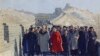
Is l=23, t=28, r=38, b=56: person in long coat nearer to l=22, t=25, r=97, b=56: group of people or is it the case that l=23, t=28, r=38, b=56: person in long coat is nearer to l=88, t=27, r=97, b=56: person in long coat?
l=22, t=25, r=97, b=56: group of people

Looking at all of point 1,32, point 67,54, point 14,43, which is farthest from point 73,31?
point 1,32

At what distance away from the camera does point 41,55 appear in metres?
12.6

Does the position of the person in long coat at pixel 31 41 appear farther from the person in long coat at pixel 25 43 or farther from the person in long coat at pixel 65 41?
the person in long coat at pixel 65 41

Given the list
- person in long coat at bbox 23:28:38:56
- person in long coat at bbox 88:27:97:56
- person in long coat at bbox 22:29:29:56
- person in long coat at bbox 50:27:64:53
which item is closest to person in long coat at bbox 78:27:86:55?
person in long coat at bbox 88:27:97:56

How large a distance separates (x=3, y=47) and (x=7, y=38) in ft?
2.64

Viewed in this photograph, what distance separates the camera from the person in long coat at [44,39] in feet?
38.9

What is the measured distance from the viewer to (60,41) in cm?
1213

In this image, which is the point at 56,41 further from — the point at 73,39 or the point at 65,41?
the point at 73,39

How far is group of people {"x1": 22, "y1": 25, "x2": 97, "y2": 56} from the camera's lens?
11.9m

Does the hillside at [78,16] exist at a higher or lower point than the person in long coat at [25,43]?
higher

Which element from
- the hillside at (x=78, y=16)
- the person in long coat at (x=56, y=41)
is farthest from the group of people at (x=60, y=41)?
the hillside at (x=78, y=16)

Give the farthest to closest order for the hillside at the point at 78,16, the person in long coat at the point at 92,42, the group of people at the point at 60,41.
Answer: the hillside at the point at 78,16 → the group of people at the point at 60,41 → the person in long coat at the point at 92,42

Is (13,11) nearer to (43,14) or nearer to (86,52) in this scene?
(43,14)

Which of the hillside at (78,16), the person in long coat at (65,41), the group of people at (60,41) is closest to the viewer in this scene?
the group of people at (60,41)
